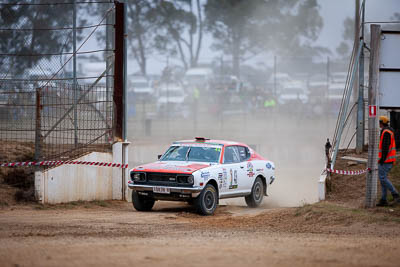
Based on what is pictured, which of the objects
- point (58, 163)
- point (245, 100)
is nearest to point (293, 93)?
point (245, 100)

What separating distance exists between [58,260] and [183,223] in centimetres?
449

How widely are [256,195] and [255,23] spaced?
32124mm

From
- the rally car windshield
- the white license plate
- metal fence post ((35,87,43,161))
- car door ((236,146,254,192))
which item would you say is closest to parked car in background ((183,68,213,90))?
car door ((236,146,254,192))

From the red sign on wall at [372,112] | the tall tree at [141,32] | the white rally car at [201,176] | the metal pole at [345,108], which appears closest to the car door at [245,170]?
the white rally car at [201,176]

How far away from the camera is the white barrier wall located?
13746mm

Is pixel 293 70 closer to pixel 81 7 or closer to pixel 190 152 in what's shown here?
pixel 81 7

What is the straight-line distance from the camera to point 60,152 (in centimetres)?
1543

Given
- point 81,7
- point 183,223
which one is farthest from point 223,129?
point 183,223

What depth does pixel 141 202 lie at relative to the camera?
536 inches

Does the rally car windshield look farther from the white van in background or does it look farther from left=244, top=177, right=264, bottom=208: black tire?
the white van in background

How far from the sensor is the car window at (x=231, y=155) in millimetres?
14195

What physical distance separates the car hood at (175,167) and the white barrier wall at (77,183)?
1.93m

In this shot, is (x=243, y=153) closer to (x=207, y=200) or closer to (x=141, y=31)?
(x=207, y=200)

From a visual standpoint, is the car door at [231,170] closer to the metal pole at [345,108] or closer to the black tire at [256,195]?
the black tire at [256,195]
